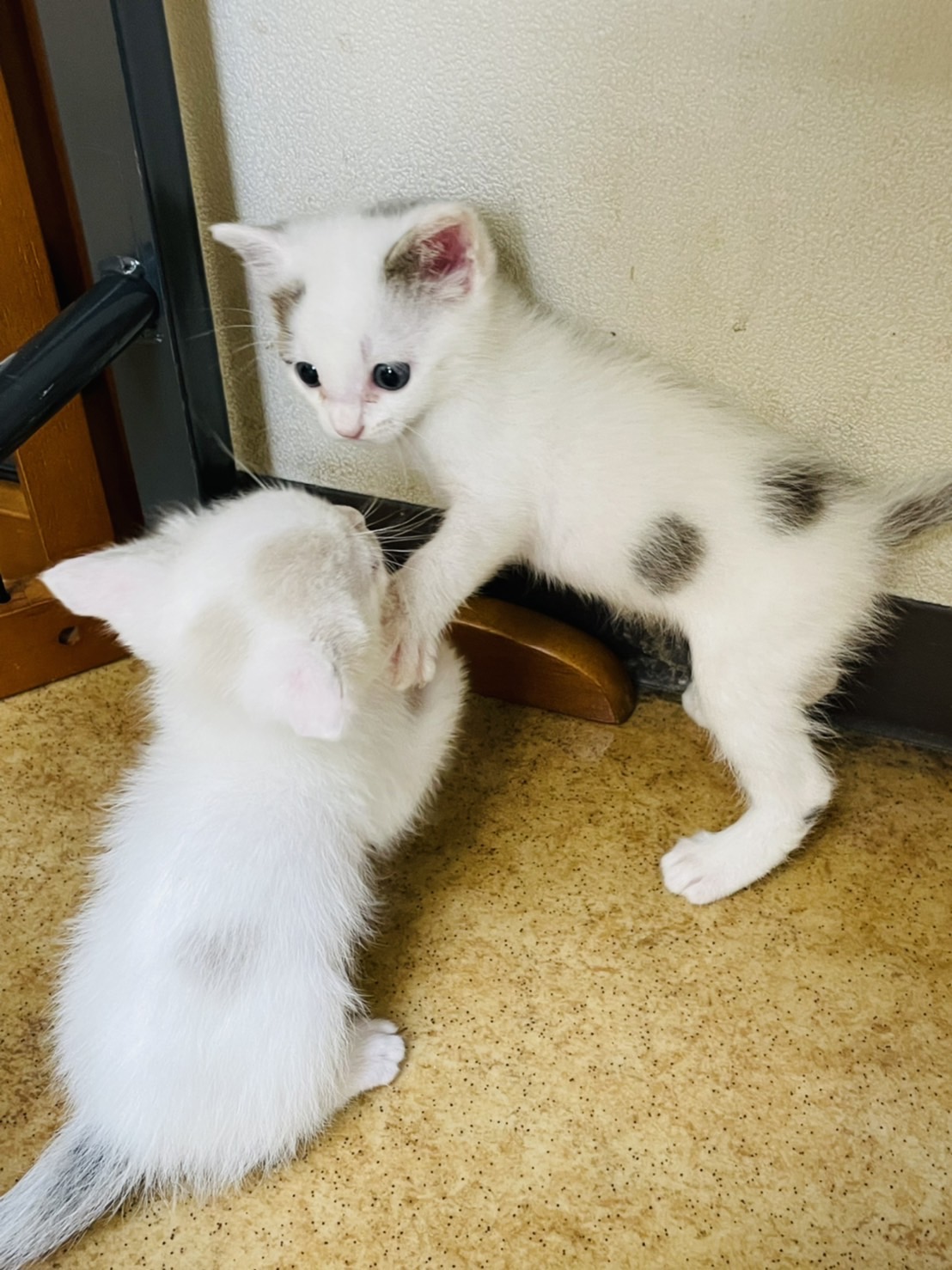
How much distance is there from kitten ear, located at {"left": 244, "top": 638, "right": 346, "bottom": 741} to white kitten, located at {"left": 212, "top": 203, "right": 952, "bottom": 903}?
24cm

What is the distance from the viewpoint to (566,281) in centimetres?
123

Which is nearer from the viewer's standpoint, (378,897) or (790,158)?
(790,158)

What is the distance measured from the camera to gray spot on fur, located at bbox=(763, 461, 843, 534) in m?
1.11

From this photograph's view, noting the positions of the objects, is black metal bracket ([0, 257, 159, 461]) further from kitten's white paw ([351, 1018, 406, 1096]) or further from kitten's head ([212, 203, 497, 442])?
kitten's white paw ([351, 1018, 406, 1096])

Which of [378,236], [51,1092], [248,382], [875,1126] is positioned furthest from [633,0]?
[51,1092]

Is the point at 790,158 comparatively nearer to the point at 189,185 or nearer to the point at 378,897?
the point at 189,185

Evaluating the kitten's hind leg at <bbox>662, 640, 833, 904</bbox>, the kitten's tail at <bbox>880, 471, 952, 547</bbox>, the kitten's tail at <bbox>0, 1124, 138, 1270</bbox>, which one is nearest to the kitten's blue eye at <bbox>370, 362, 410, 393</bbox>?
the kitten's hind leg at <bbox>662, 640, 833, 904</bbox>

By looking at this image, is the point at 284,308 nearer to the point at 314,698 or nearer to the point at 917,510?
the point at 314,698

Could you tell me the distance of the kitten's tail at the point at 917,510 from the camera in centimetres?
115

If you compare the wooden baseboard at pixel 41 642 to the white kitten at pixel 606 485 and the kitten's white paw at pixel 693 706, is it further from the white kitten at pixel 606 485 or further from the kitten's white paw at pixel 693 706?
A: the kitten's white paw at pixel 693 706

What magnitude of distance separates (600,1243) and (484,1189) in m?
0.12

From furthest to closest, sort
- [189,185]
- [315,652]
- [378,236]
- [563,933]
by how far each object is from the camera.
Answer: [189,185] < [563,933] < [378,236] < [315,652]

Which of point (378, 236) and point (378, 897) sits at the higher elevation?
point (378, 236)

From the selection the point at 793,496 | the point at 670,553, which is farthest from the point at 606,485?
the point at 793,496
